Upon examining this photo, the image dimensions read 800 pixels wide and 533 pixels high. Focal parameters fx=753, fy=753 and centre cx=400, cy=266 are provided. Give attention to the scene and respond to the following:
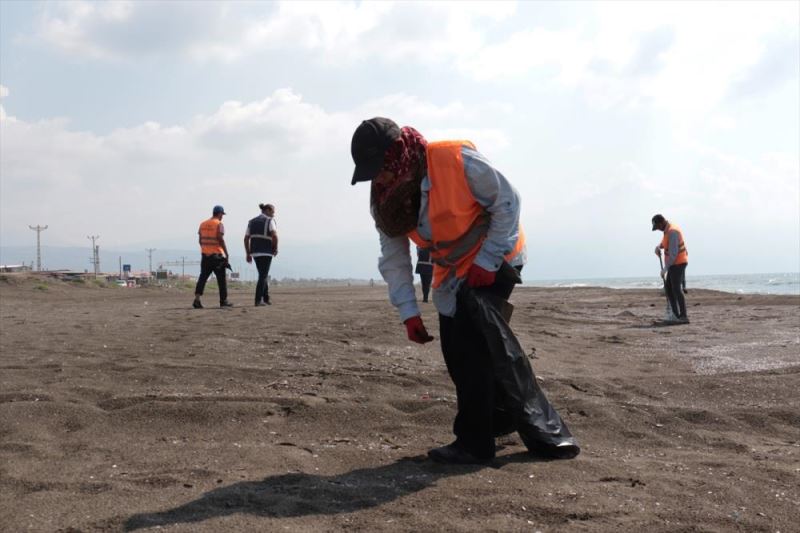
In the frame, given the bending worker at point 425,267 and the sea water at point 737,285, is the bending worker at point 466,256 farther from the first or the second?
the sea water at point 737,285

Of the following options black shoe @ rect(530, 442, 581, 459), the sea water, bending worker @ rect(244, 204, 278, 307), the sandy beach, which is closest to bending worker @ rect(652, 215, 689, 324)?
the sandy beach

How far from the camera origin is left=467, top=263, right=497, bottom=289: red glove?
3.98 metres

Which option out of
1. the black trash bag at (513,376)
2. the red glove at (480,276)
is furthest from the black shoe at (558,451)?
the red glove at (480,276)

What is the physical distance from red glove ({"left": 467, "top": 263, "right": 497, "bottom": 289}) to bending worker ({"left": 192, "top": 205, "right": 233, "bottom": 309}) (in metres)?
10.3

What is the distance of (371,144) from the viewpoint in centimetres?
388

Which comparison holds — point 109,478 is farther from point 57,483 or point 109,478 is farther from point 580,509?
point 580,509

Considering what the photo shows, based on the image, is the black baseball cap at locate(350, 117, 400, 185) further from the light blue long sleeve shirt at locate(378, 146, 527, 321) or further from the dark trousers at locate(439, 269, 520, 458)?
the dark trousers at locate(439, 269, 520, 458)

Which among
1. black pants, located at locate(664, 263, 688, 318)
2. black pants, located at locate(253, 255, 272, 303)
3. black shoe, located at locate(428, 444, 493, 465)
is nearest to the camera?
black shoe, located at locate(428, 444, 493, 465)

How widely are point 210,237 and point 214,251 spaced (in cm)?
27

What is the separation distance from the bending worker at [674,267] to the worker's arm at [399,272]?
9.18 m

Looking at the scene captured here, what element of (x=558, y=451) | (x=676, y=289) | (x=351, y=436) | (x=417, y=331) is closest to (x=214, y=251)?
(x=676, y=289)

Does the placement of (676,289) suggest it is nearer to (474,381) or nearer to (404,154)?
(474,381)

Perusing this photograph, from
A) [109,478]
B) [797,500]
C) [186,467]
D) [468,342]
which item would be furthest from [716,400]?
[109,478]

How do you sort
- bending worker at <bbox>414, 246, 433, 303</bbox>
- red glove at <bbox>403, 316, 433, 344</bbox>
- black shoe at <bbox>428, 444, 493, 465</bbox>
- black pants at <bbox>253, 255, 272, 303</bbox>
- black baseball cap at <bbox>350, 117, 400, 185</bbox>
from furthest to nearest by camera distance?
bending worker at <bbox>414, 246, 433, 303</bbox> < black pants at <bbox>253, 255, 272, 303</bbox> < red glove at <bbox>403, 316, 433, 344</bbox> < black shoe at <bbox>428, 444, 493, 465</bbox> < black baseball cap at <bbox>350, 117, 400, 185</bbox>
